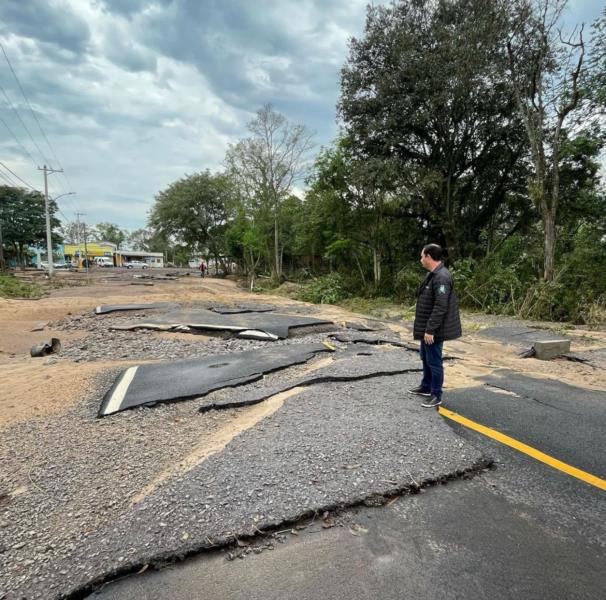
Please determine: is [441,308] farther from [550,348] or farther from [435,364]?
[550,348]

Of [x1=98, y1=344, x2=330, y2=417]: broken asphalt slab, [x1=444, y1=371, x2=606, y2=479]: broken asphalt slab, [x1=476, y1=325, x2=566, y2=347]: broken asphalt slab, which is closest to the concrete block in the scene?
[x1=476, y1=325, x2=566, y2=347]: broken asphalt slab

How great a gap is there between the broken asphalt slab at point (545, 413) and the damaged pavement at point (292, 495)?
3cm

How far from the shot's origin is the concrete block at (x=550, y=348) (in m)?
5.89

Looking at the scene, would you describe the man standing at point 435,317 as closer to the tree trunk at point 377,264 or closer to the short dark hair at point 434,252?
the short dark hair at point 434,252

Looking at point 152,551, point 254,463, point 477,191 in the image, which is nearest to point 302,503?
point 254,463

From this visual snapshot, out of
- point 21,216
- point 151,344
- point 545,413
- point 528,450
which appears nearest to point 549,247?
point 545,413

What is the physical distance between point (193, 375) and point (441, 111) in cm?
1377

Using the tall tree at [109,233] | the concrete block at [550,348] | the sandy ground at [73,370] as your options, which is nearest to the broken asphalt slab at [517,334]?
the sandy ground at [73,370]

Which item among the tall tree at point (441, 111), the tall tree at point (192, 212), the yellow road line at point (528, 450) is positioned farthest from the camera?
the tall tree at point (192, 212)

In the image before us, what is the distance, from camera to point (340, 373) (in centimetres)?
434

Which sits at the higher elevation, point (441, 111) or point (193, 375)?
point (441, 111)

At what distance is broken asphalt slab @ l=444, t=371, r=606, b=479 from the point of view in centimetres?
266

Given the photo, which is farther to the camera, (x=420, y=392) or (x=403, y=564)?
(x=420, y=392)

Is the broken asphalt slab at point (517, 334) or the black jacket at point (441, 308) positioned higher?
the black jacket at point (441, 308)
